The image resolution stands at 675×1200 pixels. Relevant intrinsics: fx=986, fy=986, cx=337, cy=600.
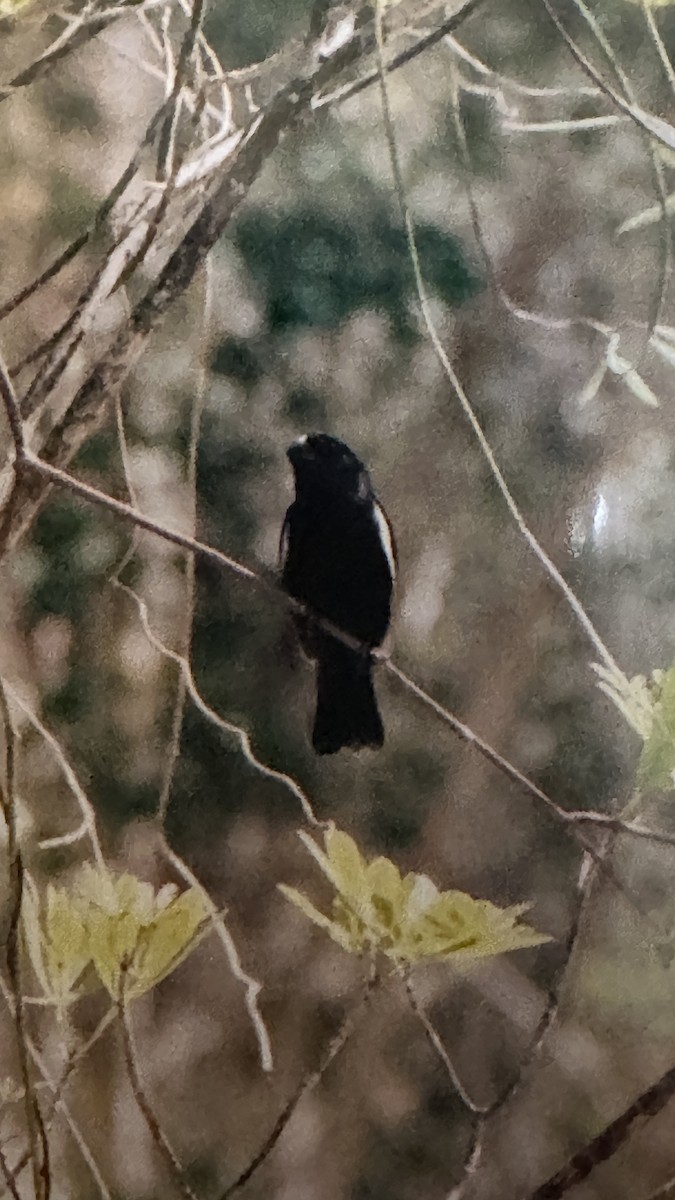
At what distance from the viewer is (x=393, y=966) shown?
0.74m

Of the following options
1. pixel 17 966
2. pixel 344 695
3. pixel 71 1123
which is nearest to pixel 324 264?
pixel 344 695

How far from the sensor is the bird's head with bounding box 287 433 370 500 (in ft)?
2.29

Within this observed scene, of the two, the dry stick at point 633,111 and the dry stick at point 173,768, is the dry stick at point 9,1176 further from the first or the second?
the dry stick at point 633,111

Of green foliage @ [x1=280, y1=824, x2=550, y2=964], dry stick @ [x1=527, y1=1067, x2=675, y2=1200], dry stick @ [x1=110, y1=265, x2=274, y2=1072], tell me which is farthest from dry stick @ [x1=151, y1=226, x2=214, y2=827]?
dry stick @ [x1=527, y1=1067, x2=675, y2=1200]

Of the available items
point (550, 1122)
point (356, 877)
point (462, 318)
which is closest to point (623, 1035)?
point (550, 1122)

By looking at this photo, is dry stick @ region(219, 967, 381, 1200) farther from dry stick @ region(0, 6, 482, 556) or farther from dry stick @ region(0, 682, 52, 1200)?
dry stick @ region(0, 6, 482, 556)

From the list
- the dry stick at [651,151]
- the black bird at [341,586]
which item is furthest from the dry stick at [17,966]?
the dry stick at [651,151]

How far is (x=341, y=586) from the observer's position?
715 millimetres

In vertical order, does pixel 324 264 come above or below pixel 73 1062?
above

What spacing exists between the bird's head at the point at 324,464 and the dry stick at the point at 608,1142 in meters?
0.50

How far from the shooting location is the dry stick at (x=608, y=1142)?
0.75m

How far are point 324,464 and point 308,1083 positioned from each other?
1.52ft

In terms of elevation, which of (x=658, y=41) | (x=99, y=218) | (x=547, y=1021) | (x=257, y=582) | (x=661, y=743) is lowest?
(x=547, y=1021)

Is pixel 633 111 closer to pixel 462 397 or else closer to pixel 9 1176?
pixel 462 397
